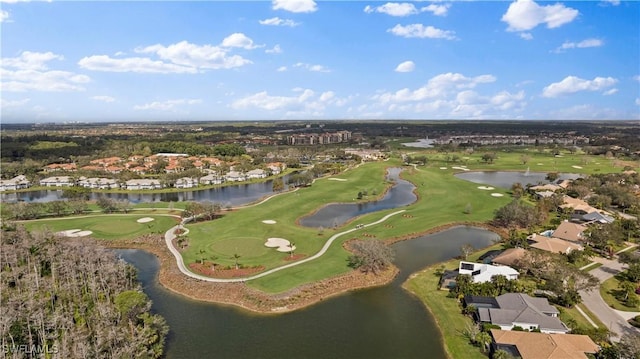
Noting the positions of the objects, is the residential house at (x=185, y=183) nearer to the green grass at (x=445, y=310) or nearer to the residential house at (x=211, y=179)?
the residential house at (x=211, y=179)

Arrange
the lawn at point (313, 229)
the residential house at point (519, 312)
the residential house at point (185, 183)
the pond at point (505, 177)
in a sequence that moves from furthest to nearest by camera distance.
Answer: the pond at point (505, 177), the residential house at point (185, 183), the lawn at point (313, 229), the residential house at point (519, 312)

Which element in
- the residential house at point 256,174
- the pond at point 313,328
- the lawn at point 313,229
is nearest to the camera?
the pond at point 313,328

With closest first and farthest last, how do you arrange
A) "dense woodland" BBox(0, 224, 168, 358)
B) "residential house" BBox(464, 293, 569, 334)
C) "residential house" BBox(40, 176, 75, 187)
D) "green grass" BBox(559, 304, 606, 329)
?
"dense woodland" BBox(0, 224, 168, 358), "residential house" BBox(464, 293, 569, 334), "green grass" BBox(559, 304, 606, 329), "residential house" BBox(40, 176, 75, 187)

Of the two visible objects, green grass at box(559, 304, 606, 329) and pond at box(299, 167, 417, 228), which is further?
pond at box(299, 167, 417, 228)

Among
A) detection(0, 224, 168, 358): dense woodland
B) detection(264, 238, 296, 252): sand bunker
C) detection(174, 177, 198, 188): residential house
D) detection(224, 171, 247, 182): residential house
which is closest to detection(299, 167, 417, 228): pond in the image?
detection(264, 238, 296, 252): sand bunker

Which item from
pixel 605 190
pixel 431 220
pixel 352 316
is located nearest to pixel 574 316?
pixel 352 316

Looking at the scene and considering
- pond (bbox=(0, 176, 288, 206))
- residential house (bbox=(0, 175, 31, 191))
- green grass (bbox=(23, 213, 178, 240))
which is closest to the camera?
green grass (bbox=(23, 213, 178, 240))

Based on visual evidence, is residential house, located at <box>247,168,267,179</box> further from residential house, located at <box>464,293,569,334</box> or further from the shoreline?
residential house, located at <box>464,293,569,334</box>

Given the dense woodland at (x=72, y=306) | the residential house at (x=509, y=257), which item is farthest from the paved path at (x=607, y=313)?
the dense woodland at (x=72, y=306)

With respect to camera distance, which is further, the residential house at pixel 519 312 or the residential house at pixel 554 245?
the residential house at pixel 554 245
